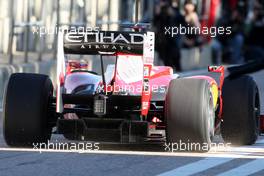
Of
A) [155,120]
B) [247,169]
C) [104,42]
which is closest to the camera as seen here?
[247,169]

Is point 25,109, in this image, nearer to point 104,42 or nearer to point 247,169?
point 104,42

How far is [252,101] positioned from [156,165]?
205 cm

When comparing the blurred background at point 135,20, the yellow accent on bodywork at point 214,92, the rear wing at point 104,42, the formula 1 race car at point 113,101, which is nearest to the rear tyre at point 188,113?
the formula 1 race car at point 113,101

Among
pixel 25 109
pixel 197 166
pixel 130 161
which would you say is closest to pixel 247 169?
pixel 197 166

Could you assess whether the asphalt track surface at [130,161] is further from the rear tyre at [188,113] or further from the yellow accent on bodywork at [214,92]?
the yellow accent on bodywork at [214,92]

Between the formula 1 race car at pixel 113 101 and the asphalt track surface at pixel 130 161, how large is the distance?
190mm

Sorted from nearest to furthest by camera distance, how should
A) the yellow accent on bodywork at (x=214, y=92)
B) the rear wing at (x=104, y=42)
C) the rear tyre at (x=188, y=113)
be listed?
the rear tyre at (x=188, y=113) < the rear wing at (x=104, y=42) < the yellow accent on bodywork at (x=214, y=92)

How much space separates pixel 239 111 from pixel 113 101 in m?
1.35

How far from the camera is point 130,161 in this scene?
1204cm

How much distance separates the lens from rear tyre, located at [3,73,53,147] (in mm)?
Answer: 12835

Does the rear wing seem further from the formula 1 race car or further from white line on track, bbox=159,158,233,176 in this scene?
white line on track, bbox=159,158,233,176

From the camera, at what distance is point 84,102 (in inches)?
507

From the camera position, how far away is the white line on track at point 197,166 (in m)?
11.1

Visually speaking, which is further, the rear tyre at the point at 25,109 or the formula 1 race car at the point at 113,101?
the rear tyre at the point at 25,109
